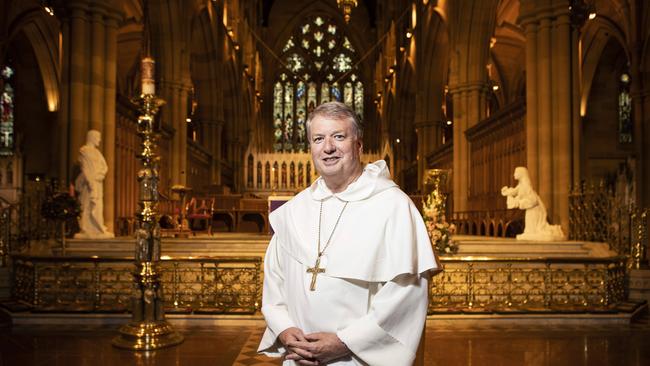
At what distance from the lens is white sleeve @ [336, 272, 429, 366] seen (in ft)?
6.66

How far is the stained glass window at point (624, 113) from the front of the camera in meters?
22.1

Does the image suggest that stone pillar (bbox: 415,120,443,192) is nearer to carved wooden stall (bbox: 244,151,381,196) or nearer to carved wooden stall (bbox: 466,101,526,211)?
carved wooden stall (bbox: 244,151,381,196)

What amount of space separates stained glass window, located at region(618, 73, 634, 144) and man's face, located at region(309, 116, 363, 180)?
22.3 meters

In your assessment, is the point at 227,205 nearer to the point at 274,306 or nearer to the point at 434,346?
the point at 434,346

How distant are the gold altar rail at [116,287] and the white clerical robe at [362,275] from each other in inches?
208

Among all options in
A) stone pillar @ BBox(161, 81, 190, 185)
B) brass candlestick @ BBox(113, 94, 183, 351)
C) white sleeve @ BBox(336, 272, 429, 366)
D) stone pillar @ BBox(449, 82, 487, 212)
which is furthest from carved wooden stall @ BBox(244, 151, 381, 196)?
white sleeve @ BBox(336, 272, 429, 366)

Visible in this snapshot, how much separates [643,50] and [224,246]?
13.7 metres

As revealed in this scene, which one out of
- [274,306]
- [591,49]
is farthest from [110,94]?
[591,49]

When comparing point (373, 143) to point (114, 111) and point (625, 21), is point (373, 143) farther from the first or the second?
point (114, 111)

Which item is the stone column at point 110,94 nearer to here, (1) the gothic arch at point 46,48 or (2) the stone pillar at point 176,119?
(2) the stone pillar at point 176,119

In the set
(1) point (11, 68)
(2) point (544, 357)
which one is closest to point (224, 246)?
(2) point (544, 357)

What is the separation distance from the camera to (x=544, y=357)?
18.5 feet

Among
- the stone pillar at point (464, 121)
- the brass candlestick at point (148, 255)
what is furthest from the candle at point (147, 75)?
→ the stone pillar at point (464, 121)

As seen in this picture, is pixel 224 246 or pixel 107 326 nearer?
pixel 107 326
